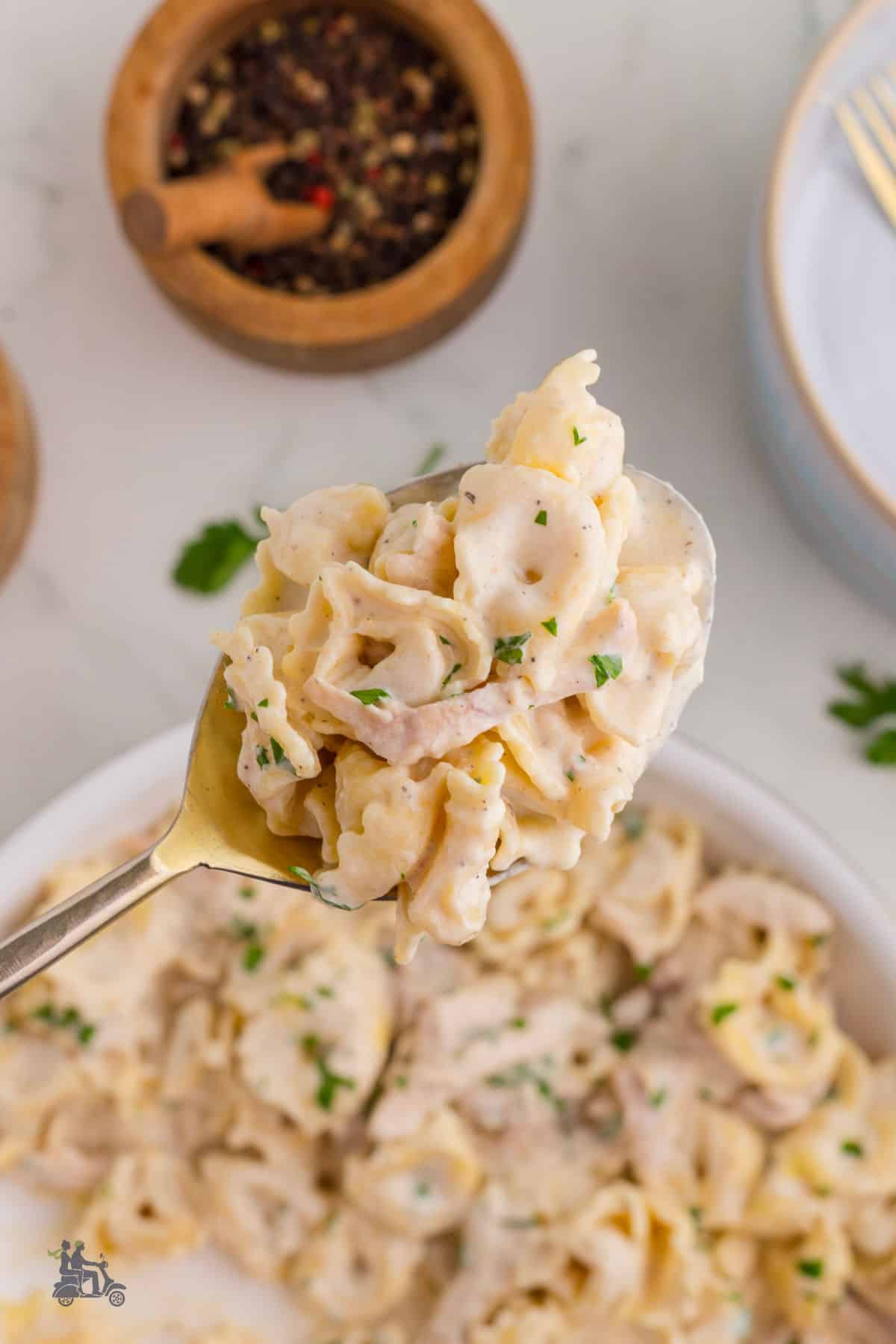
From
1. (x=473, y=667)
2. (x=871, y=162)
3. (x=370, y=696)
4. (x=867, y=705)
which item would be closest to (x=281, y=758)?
(x=370, y=696)

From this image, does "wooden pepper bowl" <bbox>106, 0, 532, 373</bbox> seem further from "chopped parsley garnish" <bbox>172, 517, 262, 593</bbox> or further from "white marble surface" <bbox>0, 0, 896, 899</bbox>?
"chopped parsley garnish" <bbox>172, 517, 262, 593</bbox>

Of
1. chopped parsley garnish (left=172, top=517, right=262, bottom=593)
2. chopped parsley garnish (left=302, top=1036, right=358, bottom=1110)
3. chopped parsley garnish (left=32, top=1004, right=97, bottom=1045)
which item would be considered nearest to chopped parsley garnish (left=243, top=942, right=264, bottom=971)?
chopped parsley garnish (left=302, top=1036, right=358, bottom=1110)

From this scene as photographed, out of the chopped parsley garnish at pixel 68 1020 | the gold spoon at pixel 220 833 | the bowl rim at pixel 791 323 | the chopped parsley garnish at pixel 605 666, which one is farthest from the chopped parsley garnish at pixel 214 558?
the chopped parsley garnish at pixel 605 666

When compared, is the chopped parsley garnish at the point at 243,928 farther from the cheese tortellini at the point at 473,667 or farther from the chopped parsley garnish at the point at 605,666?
the chopped parsley garnish at the point at 605,666

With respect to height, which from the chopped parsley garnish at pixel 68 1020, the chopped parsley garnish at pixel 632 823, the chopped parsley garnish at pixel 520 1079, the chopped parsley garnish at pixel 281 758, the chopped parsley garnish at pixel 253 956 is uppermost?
the chopped parsley garnish at pixel 281 758

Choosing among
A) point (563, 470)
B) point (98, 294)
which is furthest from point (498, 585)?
point (98, 294)

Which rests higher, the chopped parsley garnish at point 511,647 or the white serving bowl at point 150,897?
the chopped parsley garnish at point 511,647

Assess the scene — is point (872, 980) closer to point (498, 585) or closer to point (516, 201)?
point (498, 585)
